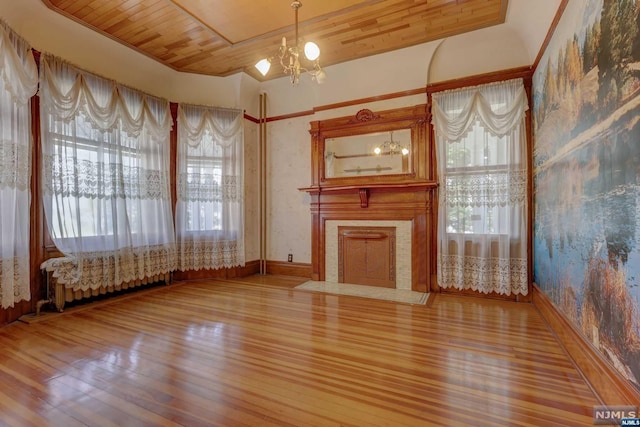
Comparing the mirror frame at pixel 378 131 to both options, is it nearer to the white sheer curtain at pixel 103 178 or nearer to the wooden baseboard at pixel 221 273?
the wooden baseboard at pixel 221 273

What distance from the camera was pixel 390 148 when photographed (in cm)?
438

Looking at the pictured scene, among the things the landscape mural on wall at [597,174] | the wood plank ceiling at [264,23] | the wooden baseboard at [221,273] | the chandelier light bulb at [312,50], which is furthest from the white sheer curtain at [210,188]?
the landscape mural on wall at [597,174]

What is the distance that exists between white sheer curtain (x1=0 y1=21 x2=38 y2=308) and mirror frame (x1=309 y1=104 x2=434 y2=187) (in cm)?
343

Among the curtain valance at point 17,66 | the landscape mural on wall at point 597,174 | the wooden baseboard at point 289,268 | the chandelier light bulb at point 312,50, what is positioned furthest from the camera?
the wooden baseboard at point 289,268

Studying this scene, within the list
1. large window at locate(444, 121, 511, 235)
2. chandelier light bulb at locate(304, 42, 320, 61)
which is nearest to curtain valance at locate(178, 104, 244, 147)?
chandelier light bulb at locate(304, 42, 320, 61)

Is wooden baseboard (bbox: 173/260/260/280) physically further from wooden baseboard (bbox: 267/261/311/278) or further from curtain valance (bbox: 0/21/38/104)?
curtain valance (bbox: 0/21/38/104)

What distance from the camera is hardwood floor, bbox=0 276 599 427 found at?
64.5 inches

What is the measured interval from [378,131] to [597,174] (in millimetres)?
2942

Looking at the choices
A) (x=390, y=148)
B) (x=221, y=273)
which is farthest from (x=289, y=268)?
(x=390, y=148)

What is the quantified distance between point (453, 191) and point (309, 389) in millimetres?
3115

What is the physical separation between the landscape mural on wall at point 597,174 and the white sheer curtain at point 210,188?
4.22 metres

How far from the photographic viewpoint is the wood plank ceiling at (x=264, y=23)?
3182 mm

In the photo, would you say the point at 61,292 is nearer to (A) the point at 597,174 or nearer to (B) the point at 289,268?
(B) the point at 289,268

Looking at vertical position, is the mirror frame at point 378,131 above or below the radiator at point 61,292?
above
